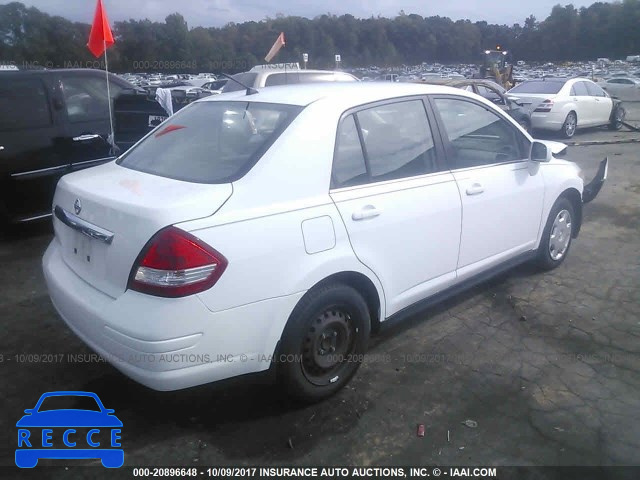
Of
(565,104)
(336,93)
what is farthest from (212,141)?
(565,104)

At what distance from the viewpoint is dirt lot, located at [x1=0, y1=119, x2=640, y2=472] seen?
2.67 meters

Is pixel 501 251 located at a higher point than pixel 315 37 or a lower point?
lower

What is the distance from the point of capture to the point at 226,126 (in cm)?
325

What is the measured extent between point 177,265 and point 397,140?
1.69 metres

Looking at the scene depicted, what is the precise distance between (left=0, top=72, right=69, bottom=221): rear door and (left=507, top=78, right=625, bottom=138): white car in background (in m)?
11.6

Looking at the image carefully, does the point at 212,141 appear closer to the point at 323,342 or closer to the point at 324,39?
the point at 323,342

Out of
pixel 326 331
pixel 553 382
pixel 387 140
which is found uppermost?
pixel 387 140

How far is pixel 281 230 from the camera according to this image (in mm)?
2617

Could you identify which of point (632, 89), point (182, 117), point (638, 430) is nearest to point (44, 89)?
point (182, 117)

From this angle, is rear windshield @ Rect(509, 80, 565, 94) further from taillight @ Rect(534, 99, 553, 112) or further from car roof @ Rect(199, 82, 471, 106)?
car roof @ Rect(199, 82, 471, 106)

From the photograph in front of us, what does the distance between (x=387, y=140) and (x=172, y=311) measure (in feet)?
5.65

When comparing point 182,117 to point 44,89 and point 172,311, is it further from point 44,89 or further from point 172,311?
point 44,89

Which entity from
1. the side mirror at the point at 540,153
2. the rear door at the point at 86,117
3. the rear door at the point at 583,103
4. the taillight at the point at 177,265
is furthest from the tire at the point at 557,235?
the rear door at the point at 583,103

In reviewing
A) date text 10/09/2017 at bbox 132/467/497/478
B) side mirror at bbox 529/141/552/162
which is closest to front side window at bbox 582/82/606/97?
side mirror at bbox 529/141/552/162
